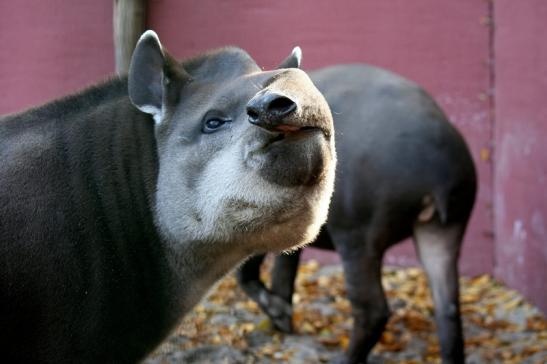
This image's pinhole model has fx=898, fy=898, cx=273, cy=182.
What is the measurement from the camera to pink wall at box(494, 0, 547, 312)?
6.17 metres

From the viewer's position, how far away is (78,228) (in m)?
3.11

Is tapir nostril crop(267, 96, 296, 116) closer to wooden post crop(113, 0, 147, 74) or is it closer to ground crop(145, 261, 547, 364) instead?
wooden post crop(113, 0, 147, 74)

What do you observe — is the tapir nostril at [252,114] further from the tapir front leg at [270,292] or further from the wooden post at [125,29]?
the tapir front leg at [270,292]

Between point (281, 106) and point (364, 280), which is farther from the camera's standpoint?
point (364, 280)

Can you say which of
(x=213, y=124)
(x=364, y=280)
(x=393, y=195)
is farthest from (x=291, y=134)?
(x=364, y=280)

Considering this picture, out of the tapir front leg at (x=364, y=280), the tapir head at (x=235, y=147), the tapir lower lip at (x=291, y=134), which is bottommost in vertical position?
the tapir front leg at (x=364, y=280)

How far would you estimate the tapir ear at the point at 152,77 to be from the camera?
326cm

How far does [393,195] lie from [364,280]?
0.54 meters

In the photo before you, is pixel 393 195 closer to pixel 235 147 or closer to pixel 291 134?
pixel 235 147

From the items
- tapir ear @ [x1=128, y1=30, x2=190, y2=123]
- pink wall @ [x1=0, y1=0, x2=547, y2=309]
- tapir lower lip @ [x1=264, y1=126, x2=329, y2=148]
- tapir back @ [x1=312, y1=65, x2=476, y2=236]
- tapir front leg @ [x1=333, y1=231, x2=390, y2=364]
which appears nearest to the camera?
tapir lower lip @ [x1=264, y1=126, x2=329, y2=148]

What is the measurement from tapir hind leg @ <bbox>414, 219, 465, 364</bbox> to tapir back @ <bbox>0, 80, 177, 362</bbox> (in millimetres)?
2334

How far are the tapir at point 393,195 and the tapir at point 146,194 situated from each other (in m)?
1.68

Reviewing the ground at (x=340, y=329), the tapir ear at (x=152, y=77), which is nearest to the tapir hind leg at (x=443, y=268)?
the ground at (x=340, y=329)

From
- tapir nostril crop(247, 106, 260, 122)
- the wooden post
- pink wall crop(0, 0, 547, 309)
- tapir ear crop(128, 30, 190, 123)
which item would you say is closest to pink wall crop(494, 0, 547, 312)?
pink wall crop(0, 0, 547, 309)
